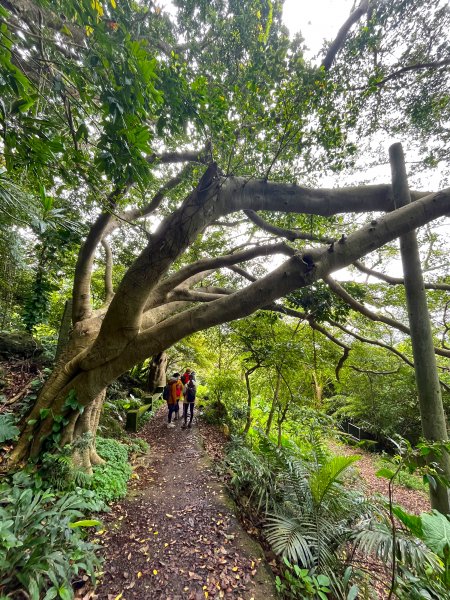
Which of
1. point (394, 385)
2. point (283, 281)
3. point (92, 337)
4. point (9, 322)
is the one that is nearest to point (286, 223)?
point (283, 281)

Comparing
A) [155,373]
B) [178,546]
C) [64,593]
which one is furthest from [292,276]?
[155,373]

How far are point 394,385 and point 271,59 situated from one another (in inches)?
491

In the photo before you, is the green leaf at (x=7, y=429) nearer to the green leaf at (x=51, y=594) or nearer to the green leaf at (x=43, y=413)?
the green leaf at (x=43, y=413)

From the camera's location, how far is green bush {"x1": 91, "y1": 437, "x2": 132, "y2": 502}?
353cm

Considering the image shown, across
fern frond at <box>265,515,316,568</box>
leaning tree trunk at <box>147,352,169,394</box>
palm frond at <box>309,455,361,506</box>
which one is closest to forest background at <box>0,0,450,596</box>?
palm frond at <box>309,455,361,506</box>

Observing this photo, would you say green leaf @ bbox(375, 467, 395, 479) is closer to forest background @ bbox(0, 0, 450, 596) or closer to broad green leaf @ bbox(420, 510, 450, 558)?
broad green leaf @ bbox(420, 510, 450, 558)

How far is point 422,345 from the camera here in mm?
2506

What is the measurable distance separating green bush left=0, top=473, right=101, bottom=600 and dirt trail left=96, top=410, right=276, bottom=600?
41cm

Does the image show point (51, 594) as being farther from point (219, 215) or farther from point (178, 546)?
point (219, 215)

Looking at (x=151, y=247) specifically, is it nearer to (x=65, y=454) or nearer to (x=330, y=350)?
(x=65, y=454)

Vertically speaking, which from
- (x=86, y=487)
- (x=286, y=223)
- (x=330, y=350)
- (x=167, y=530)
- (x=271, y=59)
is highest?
(x=271, y=59)

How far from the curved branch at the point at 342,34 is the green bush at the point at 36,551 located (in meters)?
7.11

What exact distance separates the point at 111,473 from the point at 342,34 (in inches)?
330

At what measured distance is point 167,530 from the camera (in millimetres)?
3152
